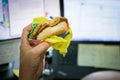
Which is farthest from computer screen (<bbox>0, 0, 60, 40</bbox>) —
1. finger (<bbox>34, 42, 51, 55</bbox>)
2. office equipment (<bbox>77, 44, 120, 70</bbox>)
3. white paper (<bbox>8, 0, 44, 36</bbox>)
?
finger (<bbox>34, 42, 51, 55</bbox>)

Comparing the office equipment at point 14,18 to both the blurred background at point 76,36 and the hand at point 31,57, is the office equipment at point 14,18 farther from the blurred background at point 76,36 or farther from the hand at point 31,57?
the hand at point 31,57

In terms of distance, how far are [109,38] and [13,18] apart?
1.27 ft

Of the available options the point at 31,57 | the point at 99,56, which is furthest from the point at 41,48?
the point at 99,56

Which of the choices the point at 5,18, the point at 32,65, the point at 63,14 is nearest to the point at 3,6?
the point at 5,18

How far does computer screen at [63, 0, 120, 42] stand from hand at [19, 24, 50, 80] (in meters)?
0.37

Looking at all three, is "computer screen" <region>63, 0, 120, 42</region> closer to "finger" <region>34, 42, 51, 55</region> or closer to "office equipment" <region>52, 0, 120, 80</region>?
"office equipment" <region>52, 0, 120, 80</region>

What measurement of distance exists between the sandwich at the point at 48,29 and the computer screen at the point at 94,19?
0.31 metres

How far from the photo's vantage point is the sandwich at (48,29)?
78 centimetres

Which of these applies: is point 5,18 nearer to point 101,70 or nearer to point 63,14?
point 63,14

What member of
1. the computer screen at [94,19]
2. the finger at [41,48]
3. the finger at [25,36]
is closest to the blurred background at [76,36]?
the computer screen at [94,19]

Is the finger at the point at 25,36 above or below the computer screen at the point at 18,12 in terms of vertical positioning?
below

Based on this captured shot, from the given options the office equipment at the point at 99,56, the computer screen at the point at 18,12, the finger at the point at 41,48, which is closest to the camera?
the finger at the point at 41,48

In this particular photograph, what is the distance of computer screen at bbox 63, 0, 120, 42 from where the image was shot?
109 cm

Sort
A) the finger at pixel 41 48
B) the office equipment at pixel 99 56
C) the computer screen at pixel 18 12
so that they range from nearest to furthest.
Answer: the finger at pixel 41 48, the computer screen at pixel 18 12, the office equipment at pixel 99 56
